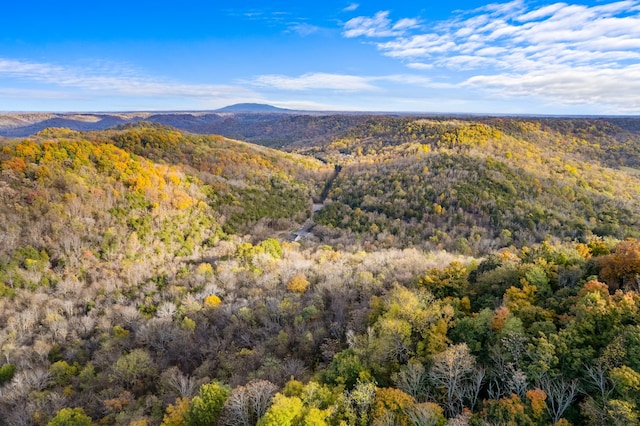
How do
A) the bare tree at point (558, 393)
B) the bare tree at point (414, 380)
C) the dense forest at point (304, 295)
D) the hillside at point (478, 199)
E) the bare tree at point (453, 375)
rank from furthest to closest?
the hillside at point (478, 199), the bare tree at point (414, 380), the dense forest at point (304, 295), the bare tree at point (453, 375), the bare tree at point (558, 393)

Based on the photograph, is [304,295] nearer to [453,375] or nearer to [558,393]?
[453,375]

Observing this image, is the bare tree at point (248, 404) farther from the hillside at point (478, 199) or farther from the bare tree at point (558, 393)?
the hillside at point (478, 199)

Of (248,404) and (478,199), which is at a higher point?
(478,199)

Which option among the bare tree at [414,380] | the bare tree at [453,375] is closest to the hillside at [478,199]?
the bare tree at [453,375]

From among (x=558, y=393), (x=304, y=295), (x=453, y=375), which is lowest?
(x=304, y=295)

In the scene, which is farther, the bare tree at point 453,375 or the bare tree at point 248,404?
the bare tree at point 248,404

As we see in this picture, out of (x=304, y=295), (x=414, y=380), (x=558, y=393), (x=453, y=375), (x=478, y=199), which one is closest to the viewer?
(x=558, y=393)

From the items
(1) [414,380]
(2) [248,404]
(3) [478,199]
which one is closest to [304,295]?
(2) [248,404]

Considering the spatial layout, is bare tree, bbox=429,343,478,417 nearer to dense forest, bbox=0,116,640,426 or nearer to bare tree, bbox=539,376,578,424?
dense forest, bbox=0,116,640,426

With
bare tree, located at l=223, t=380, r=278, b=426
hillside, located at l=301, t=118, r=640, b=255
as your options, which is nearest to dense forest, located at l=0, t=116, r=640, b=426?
bare tree, located at l=223, t=380, r=278, b=426
